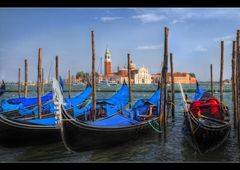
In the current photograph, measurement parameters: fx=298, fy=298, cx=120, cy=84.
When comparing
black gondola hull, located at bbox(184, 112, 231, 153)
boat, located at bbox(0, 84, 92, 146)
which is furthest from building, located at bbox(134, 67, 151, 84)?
black gondola hull, located at bbox(184, 112, 231, 153)

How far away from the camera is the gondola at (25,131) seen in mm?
6918

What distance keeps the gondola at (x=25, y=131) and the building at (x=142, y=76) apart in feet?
260

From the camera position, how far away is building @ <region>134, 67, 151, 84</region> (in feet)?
282

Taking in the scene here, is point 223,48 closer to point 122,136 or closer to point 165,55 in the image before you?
point 165,55

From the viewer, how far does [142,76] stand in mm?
86438

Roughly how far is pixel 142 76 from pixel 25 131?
262ft

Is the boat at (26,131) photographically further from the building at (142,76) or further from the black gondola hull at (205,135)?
the building at (142,76)

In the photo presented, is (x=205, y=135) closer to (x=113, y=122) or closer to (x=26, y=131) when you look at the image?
(x=113, y=122)

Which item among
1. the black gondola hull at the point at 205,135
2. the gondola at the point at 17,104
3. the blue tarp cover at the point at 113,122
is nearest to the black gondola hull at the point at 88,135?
the blue tarp cover at the point at 113,122

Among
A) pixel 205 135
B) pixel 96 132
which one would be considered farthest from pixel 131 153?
pixel 205 135
